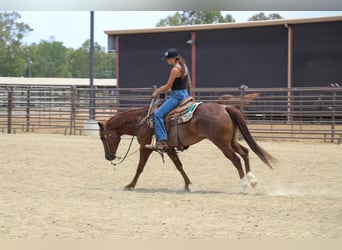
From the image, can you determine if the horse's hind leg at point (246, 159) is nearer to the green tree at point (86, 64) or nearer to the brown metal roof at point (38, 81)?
the brown metal roof at point (38, 81)

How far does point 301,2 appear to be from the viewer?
1.61m

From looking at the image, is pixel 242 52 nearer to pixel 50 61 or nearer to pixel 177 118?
pixel 177 118

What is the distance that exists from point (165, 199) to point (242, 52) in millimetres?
17610

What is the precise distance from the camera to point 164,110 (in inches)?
282

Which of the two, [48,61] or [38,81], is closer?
[38,81]

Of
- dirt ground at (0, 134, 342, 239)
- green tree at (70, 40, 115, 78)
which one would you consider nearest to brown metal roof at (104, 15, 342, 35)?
dirt ground at (0, 134, 342, 239)

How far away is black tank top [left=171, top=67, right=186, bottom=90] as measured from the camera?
7023 millimetres

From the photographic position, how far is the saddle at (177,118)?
7.09 metres

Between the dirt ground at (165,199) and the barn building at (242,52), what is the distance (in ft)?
32.2

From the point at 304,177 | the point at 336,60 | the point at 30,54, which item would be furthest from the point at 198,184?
the point at 30,54

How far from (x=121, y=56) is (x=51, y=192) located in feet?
65.2

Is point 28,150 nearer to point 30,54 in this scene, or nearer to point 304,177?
point 304,177

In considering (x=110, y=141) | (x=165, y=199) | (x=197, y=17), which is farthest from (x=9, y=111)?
(x=197, y=17)

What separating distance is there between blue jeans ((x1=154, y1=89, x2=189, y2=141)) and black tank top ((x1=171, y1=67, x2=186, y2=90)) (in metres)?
0.06
